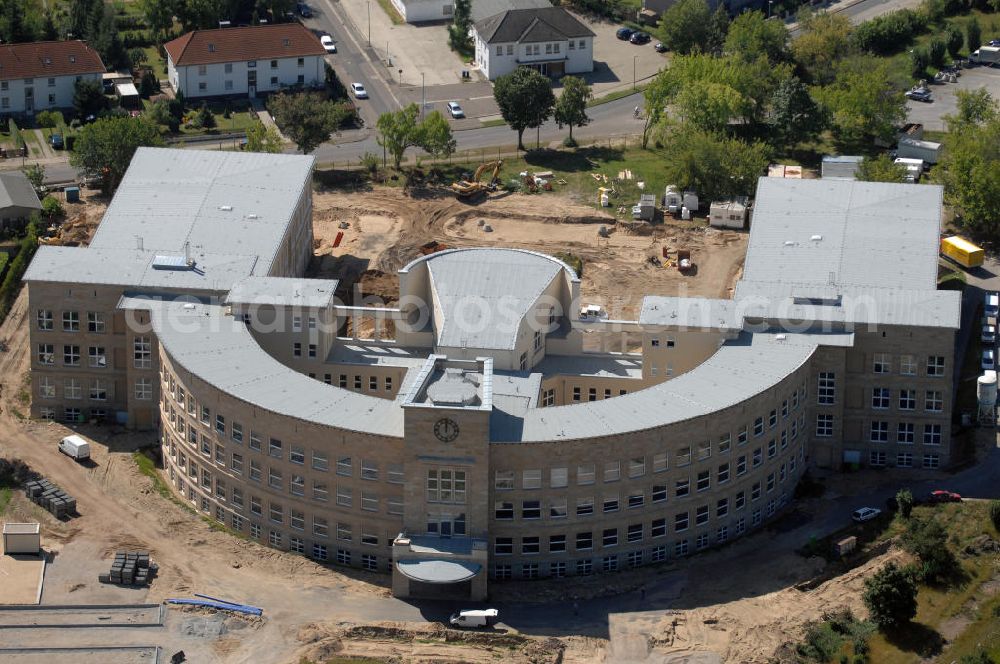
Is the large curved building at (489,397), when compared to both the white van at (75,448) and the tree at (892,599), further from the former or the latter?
the tree at (892,599)

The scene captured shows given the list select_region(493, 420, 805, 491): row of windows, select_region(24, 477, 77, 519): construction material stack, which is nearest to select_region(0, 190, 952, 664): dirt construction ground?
select_region(24, 477, 77, 519): construction material stack

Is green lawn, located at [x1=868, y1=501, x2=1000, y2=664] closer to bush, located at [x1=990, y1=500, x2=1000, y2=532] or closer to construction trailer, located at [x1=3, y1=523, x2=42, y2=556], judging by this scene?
bush, located at [x1=990, y1=500, x2=1000, y2=532]

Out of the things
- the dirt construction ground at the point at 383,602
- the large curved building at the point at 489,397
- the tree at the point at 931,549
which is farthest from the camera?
the tree at the point at 931,549

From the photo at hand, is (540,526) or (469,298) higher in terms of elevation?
(469,298)

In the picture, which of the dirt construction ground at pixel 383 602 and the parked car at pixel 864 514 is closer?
the dirt construction ground at pixel 383 602

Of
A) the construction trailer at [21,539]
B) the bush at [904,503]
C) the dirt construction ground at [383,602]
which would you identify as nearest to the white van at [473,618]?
the dirt construction ground at [383,602]

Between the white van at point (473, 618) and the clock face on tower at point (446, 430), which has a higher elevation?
the clock face on tower at point (446, 430)

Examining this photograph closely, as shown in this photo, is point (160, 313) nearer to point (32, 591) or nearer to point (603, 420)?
point (32, 591)

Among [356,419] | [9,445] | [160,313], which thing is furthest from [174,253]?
[356,419]

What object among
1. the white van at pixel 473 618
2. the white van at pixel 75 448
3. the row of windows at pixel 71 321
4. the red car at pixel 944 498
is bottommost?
the white van at pixel 473 618
